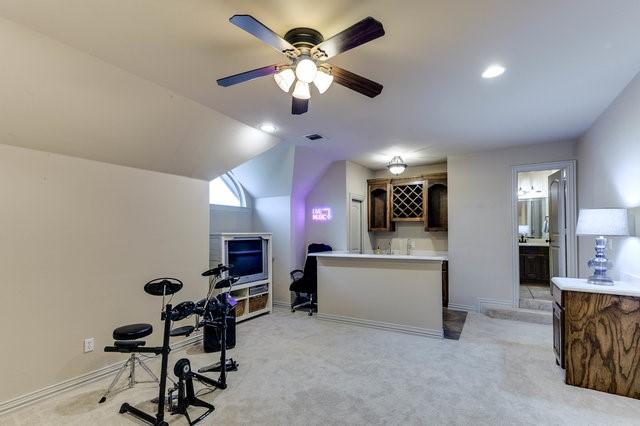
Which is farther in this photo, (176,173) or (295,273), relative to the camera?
(295,273)

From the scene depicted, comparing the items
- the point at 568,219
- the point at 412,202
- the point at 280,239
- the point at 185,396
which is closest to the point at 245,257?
the point at 280,239

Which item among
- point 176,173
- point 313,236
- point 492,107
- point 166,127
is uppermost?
point 492,107

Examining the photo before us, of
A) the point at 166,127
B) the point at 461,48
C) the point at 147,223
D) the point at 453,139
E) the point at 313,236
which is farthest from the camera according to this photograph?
the point at 313,236

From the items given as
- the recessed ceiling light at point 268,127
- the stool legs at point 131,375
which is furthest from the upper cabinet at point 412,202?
the stool legs at point 131,375

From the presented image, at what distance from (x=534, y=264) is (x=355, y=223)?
3.76m

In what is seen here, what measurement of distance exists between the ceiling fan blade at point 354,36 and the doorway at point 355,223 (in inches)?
169

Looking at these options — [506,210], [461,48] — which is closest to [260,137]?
[461,48]

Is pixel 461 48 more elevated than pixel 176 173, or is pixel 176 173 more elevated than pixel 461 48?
pixel 461 48

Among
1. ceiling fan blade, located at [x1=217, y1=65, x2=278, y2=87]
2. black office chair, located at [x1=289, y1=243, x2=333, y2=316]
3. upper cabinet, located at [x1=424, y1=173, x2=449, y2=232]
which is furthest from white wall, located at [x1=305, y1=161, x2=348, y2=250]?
ceiling fan blade, located at [x1=217, y1=65, x2=278, y2=87]

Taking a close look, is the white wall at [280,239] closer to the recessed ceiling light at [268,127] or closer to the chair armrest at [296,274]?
the chair armrest at [296,274]

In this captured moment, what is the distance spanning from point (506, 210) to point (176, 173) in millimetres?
5065

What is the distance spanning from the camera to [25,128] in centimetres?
253

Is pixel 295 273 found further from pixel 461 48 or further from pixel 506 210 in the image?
pixel 461 48

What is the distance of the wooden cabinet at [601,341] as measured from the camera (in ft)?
8.23
